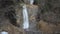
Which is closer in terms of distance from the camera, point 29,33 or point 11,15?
point 29,33

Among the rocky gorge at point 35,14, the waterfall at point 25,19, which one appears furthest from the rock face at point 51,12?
the waterfall at point 25,19

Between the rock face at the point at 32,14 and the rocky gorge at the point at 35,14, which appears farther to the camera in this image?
the rock face at the point at 32,14

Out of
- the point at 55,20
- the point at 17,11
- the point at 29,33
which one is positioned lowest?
the point at 55,20

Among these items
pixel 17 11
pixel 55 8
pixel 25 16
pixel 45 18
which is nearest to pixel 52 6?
pixel 55 8

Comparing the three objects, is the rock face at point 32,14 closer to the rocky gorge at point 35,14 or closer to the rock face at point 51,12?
the rocky gorge at point 35,14

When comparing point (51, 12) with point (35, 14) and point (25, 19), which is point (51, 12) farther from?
point (25, 19)

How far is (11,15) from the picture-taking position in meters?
4.64

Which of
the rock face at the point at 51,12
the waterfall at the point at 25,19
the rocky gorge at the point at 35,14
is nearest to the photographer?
the rocky gorge at the point at 35,14

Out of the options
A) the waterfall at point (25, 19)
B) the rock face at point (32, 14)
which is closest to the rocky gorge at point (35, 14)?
the rock face at point (32, 14)

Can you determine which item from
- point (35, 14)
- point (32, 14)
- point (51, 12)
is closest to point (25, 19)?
point (32, 14)

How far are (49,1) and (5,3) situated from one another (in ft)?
6.46

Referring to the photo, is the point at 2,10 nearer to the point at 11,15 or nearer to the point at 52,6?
the point at 11,15

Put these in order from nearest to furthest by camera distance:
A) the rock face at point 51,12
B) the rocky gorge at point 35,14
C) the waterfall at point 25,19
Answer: the rocky gorge at point 35,14 → the rock face at point 51,12 → the waterfall at point 25,19

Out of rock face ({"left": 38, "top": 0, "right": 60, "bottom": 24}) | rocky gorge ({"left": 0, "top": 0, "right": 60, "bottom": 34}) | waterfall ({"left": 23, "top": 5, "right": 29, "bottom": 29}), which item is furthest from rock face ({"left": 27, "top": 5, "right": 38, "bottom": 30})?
rock face ({"left": 38, "top": 0, "right": 60, "bottom": 24})
